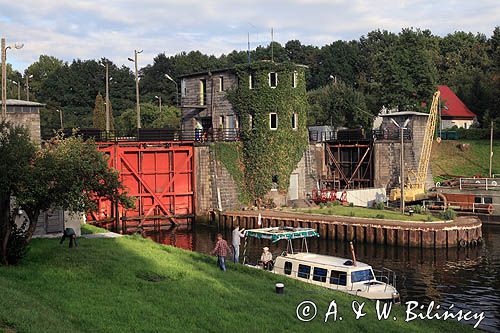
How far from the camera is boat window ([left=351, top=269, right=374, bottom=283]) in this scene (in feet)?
93.4

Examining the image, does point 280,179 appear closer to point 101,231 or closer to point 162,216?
point 162,216

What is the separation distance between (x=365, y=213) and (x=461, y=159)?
3053 cm

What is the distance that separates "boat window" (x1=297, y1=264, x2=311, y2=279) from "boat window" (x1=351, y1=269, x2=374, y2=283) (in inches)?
97.2

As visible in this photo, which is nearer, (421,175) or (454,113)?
(421,175)

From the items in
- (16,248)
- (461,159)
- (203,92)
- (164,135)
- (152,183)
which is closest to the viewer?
(16,248)

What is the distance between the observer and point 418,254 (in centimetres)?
4272

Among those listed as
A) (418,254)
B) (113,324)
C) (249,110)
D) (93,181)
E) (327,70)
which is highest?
(327,70)

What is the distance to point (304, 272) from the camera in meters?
30.2

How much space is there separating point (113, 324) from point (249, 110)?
43.6 meters

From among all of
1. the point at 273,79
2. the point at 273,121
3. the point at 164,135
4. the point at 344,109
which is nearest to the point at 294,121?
the point at 273,121

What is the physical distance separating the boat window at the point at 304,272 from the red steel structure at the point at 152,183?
84.5 ft

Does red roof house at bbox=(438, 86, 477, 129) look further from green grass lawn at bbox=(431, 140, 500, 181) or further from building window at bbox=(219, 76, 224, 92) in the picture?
building window at bbox=(219, 76, 224, 92)

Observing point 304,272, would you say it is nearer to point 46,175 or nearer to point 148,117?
point 46,175

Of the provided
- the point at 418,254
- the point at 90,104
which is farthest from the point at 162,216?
the point at 90,104
